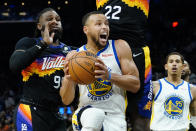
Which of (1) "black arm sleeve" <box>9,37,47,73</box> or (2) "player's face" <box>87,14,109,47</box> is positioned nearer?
(2) "player's face" <box>87,14,109,47</box>

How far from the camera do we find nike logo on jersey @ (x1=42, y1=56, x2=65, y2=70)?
3842 millimetres

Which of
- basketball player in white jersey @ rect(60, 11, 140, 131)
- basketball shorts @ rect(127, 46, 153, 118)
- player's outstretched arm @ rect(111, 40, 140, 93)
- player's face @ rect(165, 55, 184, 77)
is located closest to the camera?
player's outstretched arm @ rect(111, 40, 140, 93)

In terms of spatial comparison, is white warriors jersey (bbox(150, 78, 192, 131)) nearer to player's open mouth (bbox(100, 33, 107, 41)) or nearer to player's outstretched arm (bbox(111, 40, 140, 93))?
player's outstretched arm (bbox(111, 40, 140, 93))

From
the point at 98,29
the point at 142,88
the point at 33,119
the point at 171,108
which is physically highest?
the point at 98,29

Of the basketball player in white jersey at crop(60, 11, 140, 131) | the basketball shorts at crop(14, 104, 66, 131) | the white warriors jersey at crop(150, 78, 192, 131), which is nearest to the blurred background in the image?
the white warriors jersey at crop(150, 78, 192, 131)

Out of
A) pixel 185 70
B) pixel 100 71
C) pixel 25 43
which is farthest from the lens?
pixel 185 70

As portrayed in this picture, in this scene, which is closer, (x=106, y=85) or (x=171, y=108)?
(x=106, y=85)

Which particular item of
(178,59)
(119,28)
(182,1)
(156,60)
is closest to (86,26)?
(119,28)

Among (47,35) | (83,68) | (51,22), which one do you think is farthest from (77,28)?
(83,68)

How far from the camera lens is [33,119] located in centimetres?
Answer: 371

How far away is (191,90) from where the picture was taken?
18.0 feet

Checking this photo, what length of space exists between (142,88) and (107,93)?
50 centimetres

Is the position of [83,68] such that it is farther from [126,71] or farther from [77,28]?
[77,28]

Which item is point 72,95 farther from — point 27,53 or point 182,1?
point 182,1
